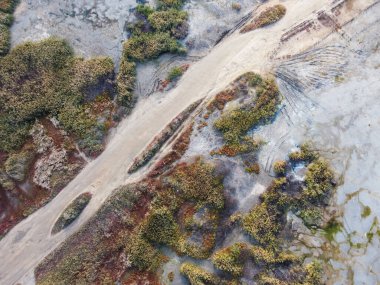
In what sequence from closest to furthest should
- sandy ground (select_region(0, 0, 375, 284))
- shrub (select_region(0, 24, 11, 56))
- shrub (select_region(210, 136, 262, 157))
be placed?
sandy ground (select_region(0, 0, 375, 284))
shrub (select_region(210, 136, 262, 157))
shrub (select_region(0, 24, 11, 56))

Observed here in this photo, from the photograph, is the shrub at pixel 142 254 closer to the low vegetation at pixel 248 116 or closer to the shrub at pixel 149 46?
the low vegetation at pixel 248 116

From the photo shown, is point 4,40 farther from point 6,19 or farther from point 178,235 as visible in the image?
point 178,235

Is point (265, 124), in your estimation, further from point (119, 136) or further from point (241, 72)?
point (119, 136)

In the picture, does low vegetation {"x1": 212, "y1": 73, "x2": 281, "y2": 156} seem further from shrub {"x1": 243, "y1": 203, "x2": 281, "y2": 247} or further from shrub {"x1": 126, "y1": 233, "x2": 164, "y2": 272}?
shrub {"x1": 126, "y1": 233, "x2": 164, "y2": 272}

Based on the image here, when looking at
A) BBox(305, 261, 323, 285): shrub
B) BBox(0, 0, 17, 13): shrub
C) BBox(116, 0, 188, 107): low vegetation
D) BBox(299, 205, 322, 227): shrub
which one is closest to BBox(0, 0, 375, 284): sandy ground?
BBox(116, 0, 188, 107): low vegetation

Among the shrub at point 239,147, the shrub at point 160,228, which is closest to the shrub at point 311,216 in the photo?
the shrub at point 239,147
